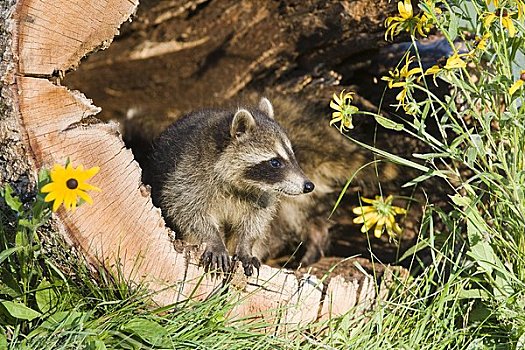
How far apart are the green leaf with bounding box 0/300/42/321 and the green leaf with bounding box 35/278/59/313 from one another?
52 millimetres

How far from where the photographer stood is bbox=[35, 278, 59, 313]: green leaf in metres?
3.15

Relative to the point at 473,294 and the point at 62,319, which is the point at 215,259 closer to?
the point at 62,319

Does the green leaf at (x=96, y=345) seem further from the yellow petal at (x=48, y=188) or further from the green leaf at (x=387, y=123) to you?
the green leaf at (x=387, y=123)

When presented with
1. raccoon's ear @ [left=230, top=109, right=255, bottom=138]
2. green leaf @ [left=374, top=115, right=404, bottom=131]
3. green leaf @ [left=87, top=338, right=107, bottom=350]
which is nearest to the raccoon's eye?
raccoon's ear @ [left=230, top=109, right=255, bottom=138]

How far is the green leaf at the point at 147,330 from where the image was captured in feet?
10.0

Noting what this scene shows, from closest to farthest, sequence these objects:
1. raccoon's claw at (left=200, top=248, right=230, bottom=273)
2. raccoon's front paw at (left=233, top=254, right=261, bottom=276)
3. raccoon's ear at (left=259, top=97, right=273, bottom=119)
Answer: raccoon's claw at (left=200, top=248, right=230, bottom=273) → raccoon's front paw at (left=233, top=254, right=261, bottom=276) → raccoon's ear at (left=259, top=97, right=273, bottom=119)

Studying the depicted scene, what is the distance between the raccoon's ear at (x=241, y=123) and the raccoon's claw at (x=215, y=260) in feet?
2.13

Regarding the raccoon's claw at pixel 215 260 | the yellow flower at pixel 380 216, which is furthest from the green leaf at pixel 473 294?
the raccoon's claw at pixel 215 260

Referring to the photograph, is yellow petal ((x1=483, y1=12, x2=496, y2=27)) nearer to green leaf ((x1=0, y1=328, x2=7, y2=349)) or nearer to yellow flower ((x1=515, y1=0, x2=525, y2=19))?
yellow flower ((x1=515, y1=0, x2=525, y2=19))

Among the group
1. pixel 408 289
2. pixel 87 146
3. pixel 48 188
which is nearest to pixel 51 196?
pixel 48 188

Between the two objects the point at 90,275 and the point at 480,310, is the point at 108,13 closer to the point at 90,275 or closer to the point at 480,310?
the point at 90,275

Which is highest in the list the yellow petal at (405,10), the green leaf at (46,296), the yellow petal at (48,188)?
the yellow petal at (405,10)

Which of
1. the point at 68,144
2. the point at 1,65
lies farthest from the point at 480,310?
the point at 1,65

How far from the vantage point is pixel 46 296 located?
3.17m
